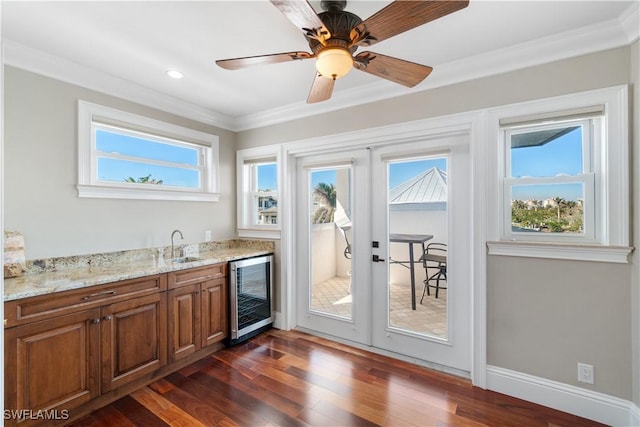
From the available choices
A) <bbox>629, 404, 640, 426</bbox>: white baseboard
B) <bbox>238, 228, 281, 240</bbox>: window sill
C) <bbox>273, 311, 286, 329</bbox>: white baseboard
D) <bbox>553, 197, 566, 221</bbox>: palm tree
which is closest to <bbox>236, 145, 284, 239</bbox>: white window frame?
<bbox>238, 228, 281, 240</bbox>: window sill

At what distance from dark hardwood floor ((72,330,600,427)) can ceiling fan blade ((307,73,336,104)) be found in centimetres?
221

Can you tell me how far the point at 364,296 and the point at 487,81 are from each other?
217 cm

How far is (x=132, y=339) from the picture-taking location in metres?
2.37

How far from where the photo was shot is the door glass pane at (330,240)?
3.25 m

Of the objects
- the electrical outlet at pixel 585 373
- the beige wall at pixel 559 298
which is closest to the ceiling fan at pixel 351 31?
the beige wall at pixel 559 298

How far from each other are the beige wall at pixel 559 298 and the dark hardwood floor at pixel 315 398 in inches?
13.5

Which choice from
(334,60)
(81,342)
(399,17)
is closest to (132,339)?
(81,342)

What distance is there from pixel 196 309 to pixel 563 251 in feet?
9.71

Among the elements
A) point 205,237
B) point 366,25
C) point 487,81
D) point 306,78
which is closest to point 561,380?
point 487,81

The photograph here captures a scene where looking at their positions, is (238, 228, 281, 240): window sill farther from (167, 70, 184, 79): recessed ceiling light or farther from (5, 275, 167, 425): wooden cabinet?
(167, 70, 184, 79): recessed ceiling light

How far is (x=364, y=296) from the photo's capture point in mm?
3111

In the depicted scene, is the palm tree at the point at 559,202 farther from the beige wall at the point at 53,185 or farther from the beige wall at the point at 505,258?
the beige wall at the point at 53,185

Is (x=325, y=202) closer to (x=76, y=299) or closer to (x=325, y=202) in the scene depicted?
(x=325, y=202)

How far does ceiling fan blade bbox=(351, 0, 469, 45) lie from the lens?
130cm
